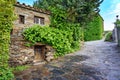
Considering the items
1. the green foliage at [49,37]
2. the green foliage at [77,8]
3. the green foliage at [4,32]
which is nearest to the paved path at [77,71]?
the green foliage at [4,32]

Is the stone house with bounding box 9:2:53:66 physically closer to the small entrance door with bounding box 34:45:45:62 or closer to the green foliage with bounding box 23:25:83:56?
the small entrance door with bounding box 34:45:45:62

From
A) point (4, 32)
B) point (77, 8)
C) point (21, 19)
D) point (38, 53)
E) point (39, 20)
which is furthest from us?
point (77, 8)

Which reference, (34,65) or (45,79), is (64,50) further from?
(45,79)

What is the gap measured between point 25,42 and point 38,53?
65.4 inches

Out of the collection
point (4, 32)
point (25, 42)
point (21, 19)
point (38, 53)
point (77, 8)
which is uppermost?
point (77, 8)

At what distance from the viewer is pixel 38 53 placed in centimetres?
1402

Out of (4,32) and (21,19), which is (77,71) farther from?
(21,19)

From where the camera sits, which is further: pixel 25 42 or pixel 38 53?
pixel 38 53

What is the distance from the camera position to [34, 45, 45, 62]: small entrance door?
1376 centimetres

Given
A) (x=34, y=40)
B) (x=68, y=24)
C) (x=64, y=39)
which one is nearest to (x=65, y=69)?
(x=34, y=40)

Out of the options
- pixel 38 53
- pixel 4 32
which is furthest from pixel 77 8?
pixel 4 32

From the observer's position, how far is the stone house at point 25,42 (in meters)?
12.1

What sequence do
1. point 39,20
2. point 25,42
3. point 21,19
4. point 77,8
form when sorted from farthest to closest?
point 77,8 < point 39,20 < point 21,19 < point 25,42

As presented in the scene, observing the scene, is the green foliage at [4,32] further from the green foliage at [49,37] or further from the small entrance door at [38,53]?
the small entrance door at [38,53]
